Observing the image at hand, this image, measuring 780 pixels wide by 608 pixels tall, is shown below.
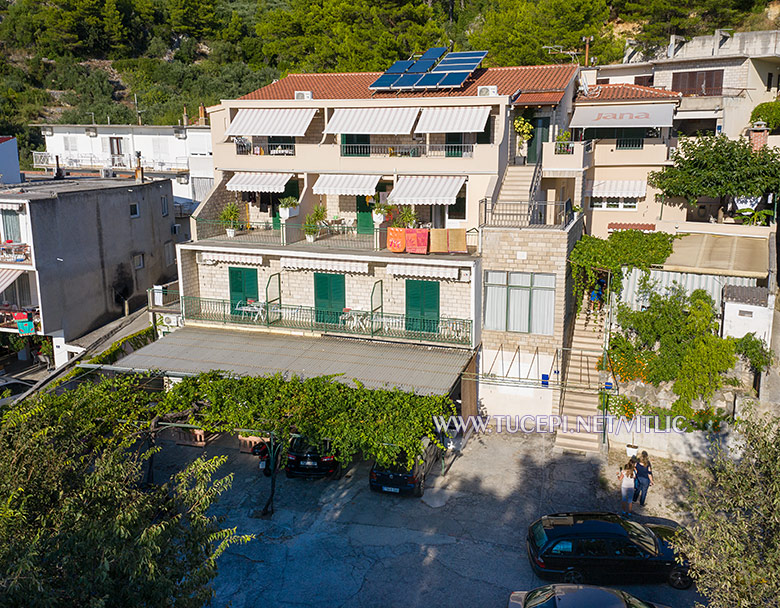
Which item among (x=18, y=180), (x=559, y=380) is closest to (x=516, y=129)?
(x=559, y=380)

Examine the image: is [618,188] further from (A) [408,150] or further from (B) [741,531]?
(B) [741,531]

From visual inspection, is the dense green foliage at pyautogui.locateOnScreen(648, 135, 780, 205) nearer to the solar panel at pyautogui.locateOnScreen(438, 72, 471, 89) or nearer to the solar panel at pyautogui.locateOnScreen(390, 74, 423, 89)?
the solar panel at pyautogui.locateOnScreen(438, 72, 471, 89)

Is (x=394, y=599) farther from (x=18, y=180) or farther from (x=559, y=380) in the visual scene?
(x=18, y=180)

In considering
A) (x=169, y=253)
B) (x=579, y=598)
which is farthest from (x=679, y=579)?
(x=169, y=253)

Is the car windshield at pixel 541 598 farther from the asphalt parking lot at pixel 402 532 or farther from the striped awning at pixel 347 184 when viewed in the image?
the striped awning at pixel 347 184

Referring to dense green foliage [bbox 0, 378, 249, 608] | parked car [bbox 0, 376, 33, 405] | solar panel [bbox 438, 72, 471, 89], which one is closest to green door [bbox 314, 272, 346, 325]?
solar panel [bbox 438, 72, 471, 89]

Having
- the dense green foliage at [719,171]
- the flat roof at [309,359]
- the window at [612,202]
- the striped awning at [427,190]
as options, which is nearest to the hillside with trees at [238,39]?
the window at [612,202]
